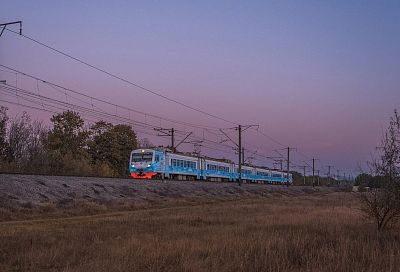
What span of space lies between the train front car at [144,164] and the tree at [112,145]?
3037 cm

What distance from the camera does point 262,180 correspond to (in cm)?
9994

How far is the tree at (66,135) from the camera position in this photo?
82938 mm

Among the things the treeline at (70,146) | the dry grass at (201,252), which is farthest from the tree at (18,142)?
the dry grass at (201,252)

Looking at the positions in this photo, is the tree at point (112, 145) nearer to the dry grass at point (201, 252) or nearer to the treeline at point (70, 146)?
the treeline at point (70, 146)

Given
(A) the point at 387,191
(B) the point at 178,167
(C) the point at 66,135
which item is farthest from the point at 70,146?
(A) the point at 387,191

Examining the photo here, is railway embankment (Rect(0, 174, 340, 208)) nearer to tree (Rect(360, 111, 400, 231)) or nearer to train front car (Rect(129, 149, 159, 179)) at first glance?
train front car (Rect(129, 149, 159, 179))

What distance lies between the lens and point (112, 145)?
89812mm

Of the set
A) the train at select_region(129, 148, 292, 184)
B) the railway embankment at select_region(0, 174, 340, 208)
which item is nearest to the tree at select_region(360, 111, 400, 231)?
the railway embankment at select_region(0, 174, 340, 208)

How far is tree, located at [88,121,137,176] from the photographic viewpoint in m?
89.1

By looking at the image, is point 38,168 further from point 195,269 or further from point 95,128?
point 195,269

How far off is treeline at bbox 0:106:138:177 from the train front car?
14.2m

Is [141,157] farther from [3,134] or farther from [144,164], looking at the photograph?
[3,134]

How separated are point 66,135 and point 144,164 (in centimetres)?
3269

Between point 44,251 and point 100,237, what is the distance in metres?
3.42
